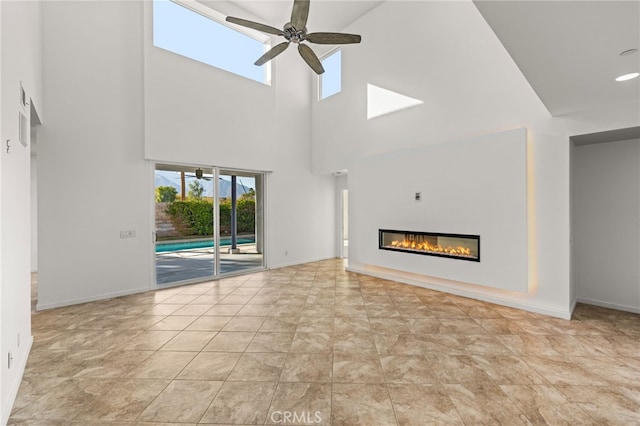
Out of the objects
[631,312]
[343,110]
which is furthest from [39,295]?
[631,312]

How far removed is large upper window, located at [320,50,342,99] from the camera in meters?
7.09

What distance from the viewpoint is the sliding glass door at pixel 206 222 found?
5.48m

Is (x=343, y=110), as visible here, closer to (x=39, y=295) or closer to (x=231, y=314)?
(x=231, y=314)

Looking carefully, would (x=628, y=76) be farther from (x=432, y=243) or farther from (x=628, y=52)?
(x=432, y=243)

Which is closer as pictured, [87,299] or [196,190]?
[87,299]

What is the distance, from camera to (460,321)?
3.61m

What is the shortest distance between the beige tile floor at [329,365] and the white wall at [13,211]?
10.5 inches

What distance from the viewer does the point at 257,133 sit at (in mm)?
6582

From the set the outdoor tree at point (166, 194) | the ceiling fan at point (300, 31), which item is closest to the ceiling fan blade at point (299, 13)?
the ceiling fan at point (300, 31)

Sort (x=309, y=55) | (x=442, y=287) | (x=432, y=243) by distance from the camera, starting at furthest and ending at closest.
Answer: (x=432, y=243)
(x=442, y=287)
(x=309, y=55)

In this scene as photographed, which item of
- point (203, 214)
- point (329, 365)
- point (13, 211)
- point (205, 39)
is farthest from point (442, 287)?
point (205, 39)

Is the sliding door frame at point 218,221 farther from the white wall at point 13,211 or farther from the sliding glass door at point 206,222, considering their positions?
the white wall at point 13,211

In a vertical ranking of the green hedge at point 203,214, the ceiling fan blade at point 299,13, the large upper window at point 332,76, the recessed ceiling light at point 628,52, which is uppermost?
the large upper window at point 332,76

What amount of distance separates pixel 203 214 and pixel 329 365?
4.38 meters
